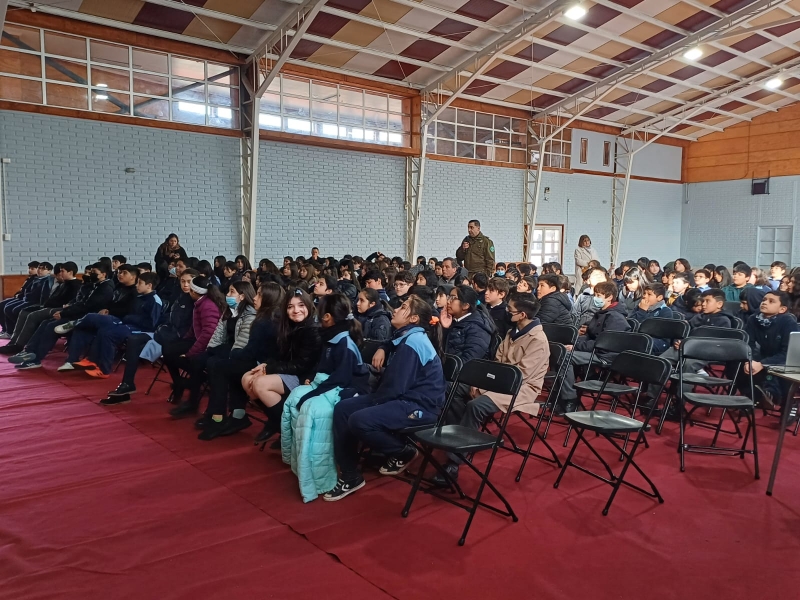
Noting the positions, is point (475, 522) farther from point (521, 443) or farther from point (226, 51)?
point (226, 51)

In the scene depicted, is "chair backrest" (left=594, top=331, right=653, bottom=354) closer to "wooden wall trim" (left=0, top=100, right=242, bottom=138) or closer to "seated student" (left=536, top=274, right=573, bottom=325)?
"seated student" (left=536, top=274, right=573, bottom=325)

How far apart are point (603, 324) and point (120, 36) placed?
388 inches

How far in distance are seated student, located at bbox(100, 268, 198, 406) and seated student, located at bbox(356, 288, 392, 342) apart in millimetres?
1745

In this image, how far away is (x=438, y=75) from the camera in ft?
44.8

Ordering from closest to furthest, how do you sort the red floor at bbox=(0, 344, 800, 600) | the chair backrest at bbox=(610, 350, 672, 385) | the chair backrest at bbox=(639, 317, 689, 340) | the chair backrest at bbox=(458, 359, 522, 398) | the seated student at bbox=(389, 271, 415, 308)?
the red floor at bbox=(0, 344, 800, 600) < the chair backrest at bbox=(458, 359, 522, 398) < the chair backrest at bbox=(610, 350, 672, 385) < the chair backrest at bbox=(639, 317, 689, 340) < the seated student at bbox=(389, 271, 415, 308)

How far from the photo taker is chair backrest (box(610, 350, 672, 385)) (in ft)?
11.8

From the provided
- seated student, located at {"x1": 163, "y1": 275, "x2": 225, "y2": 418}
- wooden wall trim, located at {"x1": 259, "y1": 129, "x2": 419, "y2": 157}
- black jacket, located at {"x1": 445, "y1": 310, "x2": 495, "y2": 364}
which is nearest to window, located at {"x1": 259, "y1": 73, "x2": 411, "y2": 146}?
wooden wall trim, located at {"x1": 259, "y1": 129, "x2": 419, "y2": 157}

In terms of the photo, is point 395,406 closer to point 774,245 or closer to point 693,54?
point 693,54

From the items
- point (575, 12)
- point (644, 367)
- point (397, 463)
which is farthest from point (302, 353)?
point (575, 12)

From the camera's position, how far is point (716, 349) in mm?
4242

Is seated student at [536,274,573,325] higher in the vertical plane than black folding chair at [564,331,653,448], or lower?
higher

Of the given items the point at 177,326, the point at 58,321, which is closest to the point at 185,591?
the point at 177,326

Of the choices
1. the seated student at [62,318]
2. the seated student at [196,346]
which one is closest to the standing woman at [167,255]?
the seated student at [62,318]

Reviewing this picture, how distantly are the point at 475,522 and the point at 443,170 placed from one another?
12.9m
